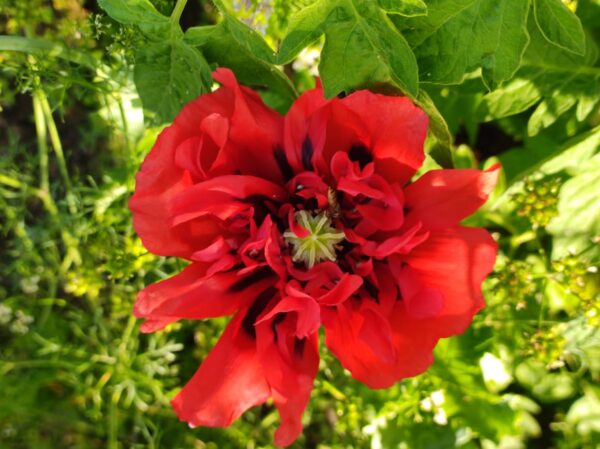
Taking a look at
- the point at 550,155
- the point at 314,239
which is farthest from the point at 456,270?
the point at 550,155

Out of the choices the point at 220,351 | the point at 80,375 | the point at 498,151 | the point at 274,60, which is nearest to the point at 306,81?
the point at 498,151

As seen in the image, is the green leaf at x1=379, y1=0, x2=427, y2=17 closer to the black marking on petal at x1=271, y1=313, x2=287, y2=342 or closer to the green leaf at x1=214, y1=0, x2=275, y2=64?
the green leaf at x1=214, y1=0, x2=275, y2=64

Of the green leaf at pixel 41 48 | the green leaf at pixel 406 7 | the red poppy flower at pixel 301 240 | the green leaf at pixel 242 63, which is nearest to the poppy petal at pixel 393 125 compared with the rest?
the red poppy flower at pixel 301 240

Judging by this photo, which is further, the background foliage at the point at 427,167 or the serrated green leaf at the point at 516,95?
the serrated green leaf at the point at 516,95

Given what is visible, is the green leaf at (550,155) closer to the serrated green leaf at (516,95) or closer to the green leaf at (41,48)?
the serrated green leaf at (516,95)

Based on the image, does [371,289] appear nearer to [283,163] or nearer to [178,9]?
[283,163]

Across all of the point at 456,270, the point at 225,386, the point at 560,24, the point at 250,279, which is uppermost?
the point at 560,24

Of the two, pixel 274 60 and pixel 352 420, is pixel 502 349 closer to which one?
pixel 352 420
